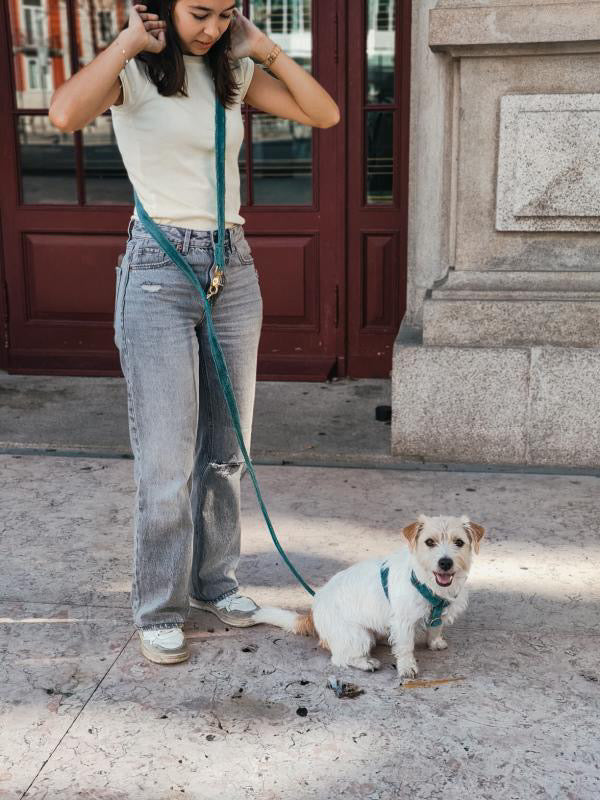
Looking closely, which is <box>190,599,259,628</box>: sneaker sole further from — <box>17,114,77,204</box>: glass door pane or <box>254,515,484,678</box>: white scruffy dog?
<box>17,114,77,204</box>: glass door pane

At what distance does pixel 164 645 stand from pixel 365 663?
625 millimetres

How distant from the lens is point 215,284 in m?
3.02

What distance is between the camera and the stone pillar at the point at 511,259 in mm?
4652

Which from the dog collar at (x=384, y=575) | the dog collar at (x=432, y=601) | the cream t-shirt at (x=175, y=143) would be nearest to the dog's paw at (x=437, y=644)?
the dog collar at (x=432, y=601)

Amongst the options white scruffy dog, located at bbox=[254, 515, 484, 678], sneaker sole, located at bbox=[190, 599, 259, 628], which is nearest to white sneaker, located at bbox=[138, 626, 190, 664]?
sneaker sole, located at bbox=[190, 599, 259, 628]

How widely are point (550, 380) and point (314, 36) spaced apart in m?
2.59

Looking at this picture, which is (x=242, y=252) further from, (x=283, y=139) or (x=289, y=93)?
(x=283, y=139)

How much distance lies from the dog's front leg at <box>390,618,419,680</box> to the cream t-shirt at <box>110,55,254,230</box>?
133 centimetres

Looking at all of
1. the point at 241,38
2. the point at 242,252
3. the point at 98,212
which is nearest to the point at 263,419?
the point at 98,212

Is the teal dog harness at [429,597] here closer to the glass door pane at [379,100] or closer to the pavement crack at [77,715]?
the pavement crack at [77,715]

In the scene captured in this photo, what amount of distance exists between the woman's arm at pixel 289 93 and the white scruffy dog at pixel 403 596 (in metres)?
1.33

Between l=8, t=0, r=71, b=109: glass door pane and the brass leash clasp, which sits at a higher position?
l=8, t=0, r=71, b=109: glass door pane

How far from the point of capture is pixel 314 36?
593 cm

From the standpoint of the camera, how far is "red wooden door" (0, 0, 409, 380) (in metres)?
5.98
